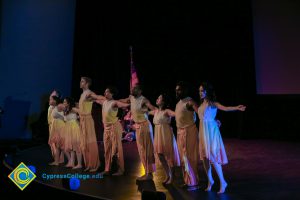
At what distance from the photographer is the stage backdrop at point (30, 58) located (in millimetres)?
9797

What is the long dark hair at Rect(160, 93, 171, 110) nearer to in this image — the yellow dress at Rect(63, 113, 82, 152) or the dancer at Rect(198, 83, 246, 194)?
the dancer at Rect(198, 83, 246, 194)

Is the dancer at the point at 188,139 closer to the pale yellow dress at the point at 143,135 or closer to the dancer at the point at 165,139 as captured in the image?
the dancer at the point at 165,139

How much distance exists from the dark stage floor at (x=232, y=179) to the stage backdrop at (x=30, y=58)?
301 centimetres

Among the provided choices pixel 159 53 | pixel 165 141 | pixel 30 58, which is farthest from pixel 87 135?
pixel 30 58

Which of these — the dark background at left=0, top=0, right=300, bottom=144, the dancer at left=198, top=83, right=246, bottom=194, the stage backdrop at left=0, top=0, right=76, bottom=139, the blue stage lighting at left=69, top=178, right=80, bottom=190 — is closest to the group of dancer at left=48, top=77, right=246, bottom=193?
the dancer at left=198, top=83, right=246, bottom=194

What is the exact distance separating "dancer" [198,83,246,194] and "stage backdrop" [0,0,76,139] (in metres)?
6.83

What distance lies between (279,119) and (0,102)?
753 centimetres

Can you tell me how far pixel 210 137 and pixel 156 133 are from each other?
79 centimetres

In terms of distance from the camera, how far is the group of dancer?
398cm

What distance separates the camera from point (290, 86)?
7.62m

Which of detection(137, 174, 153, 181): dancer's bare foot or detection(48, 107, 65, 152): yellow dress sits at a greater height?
detection(48, 107, 65, 152): yellow dress

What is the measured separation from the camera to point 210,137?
3.93 meters

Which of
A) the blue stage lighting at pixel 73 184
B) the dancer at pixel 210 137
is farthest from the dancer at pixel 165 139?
the blue stage lighting at pixel 73 184

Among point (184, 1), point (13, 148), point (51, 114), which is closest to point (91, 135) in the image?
point (51, 114)
